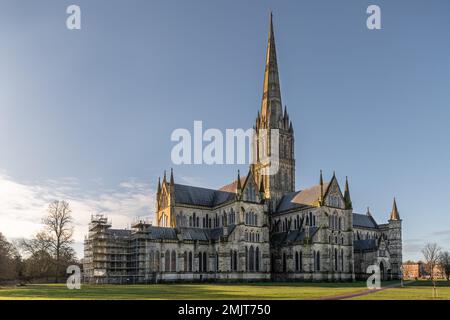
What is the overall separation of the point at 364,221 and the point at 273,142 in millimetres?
27146

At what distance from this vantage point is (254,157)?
106375mm

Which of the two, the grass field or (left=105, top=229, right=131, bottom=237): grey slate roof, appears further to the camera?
(left=105, top=229, right=131, bottom=237): grey slate roof

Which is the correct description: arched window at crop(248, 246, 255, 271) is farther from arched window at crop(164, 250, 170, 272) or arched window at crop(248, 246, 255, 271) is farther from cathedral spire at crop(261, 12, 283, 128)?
cathedral spire at crop(261, 12, 283, 128)

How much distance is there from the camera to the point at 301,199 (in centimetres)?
8919

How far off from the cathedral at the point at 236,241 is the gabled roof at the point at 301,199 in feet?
0.83

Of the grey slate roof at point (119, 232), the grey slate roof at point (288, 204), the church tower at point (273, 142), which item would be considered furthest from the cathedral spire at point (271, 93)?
the grey slate roof at point (119, 232)

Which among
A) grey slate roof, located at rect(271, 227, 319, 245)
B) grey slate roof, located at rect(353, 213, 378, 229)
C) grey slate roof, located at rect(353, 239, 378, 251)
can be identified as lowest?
grey slate roof, located at rect(353, 239, 378, 251)

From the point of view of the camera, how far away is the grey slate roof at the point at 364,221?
106 m

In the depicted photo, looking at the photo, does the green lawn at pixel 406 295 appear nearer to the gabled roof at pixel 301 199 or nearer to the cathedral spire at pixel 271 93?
the gabled roof at pixel 301 199

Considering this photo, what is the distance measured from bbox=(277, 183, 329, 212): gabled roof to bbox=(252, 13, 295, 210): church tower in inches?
177

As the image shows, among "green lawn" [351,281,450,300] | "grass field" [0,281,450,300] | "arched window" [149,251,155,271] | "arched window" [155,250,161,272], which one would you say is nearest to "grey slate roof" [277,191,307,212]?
"arched window" [155,250,161,272]

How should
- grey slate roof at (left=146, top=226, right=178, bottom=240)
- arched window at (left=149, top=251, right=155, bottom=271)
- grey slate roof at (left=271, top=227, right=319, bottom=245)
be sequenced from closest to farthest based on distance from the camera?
arched window at (left=149, top=251, right=155, bottom=271) → grey slate roof at (left=146, top=226, right=178, bottom=240) → grey slate roof at (left=271, top=227, right=319, bottom=245)

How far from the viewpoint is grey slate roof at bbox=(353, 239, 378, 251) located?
92125 millimetres
